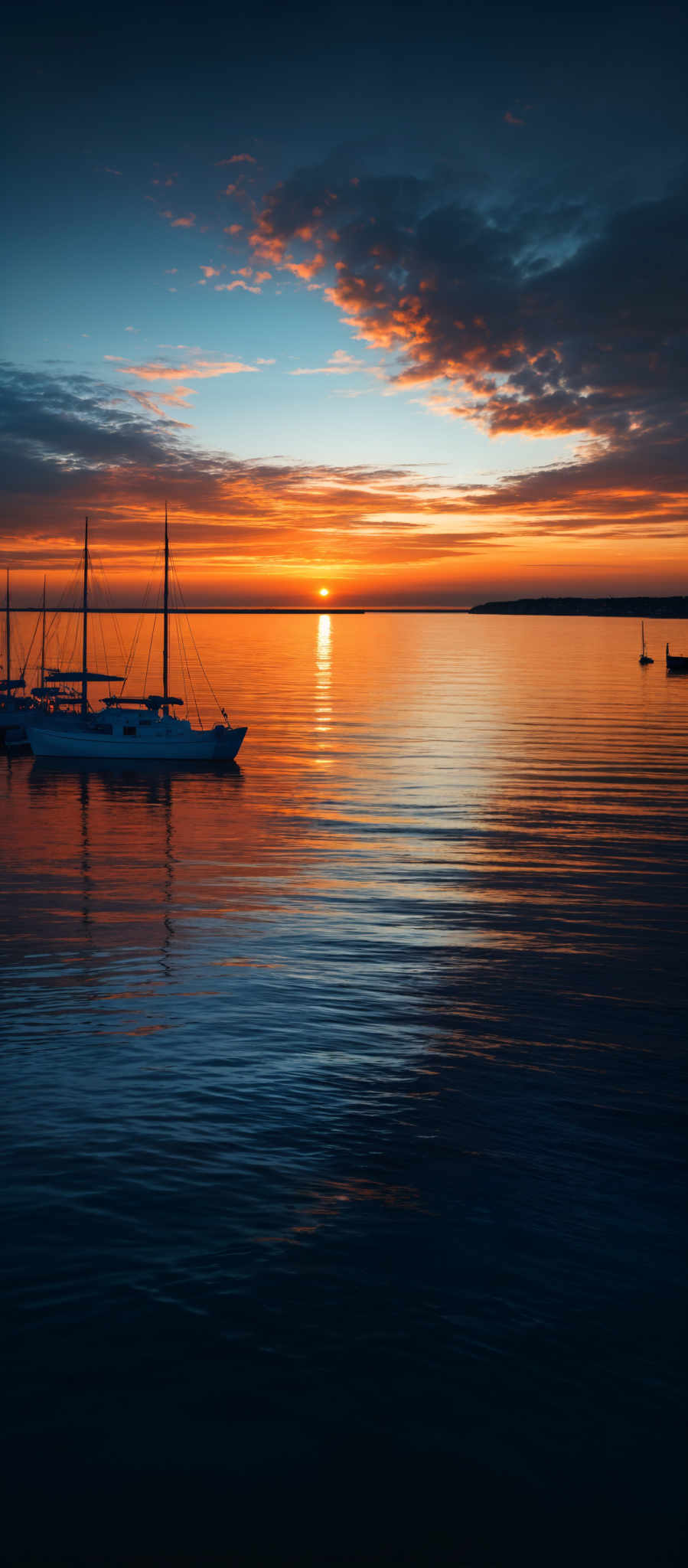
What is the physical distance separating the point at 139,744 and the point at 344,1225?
59.7m

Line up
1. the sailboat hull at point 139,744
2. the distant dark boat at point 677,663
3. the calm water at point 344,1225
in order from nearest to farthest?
the calm water at point 344,1225, the sailboat hull at point 139,744, the distant dark boat at point 677,663

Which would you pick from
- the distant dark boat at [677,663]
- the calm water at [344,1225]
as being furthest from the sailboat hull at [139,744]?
the distant dark boat at [677,663]

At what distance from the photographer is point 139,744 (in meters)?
69.1

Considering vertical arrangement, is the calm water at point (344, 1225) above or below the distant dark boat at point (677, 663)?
below

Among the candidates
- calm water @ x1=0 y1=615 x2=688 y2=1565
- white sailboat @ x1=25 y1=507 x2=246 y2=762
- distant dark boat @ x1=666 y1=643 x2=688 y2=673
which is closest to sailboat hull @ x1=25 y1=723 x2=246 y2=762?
white sailboat @ x1=25 y1=507 x2=246 y2=762

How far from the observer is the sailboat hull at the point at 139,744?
67250mm

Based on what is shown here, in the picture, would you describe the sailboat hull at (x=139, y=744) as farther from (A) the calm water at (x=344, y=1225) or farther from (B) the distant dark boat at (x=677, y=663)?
(B) the distant dark boat at (x=677, y=663)

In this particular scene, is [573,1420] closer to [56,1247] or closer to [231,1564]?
[231,1564]

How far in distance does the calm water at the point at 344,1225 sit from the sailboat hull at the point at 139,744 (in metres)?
36.4

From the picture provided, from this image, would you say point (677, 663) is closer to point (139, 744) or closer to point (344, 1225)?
point (139, 744)

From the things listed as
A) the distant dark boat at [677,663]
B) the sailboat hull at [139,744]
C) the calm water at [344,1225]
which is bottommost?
→ the calm water at [344,1225]

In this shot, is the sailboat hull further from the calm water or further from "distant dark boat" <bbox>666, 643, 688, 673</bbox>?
"distant dark boat" <bbox>666, 643, 688, 673</bbox>

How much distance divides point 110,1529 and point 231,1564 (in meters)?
1.04

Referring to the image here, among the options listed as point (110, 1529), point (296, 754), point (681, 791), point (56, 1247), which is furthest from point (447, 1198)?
point (296, 754)
